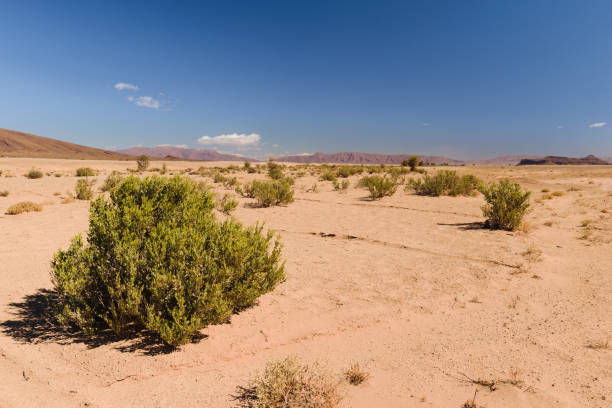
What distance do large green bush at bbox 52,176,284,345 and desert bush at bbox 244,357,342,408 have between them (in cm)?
105

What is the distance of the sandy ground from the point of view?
2965 millimetres

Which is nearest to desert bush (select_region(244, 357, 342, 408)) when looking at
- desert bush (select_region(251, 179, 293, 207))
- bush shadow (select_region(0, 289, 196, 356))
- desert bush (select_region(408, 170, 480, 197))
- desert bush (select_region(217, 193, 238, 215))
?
bush shadow (select_region(0, 289, 196, 356))

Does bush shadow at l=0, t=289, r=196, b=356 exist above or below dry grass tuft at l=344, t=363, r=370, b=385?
above

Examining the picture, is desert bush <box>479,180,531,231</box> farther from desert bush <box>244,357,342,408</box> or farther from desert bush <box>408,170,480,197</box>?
desert bush <box>244,357,342,408</box>

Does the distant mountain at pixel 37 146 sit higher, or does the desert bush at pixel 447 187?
the distant mountain at pixel 37 146

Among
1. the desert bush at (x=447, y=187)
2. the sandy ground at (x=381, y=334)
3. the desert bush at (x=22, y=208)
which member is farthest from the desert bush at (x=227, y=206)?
the desert bush at (x=447, y=187)

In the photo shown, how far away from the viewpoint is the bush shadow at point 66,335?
11.6ft

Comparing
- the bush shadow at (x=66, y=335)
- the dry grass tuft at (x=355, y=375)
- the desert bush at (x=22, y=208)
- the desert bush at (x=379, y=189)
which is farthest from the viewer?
the desert bush at (x=379, y=189)

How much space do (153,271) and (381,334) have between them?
113 inches

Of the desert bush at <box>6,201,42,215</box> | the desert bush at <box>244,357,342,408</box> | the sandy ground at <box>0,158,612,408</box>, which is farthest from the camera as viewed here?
the desert bush at <box>6,201,42,215</box>

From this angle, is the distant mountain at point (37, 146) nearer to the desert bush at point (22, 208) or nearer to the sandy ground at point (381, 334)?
the desert bush at point (22, 208)

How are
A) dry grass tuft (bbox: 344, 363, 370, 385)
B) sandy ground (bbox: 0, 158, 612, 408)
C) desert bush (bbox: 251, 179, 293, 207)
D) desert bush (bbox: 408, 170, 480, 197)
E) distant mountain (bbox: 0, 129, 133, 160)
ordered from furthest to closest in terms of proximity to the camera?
distant mountain (bbox: 0, 129, 133, 160) < desert bush (bbox: 408, 170, 480, 197) < desert bush (bbox: 251, 179, 293, 207) < dry grass tuft (bbox: 344, 363, 370, 385) < sandy ground (bbox: 0, 158, 612, 408)

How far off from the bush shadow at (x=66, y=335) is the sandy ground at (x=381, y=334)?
2 cm

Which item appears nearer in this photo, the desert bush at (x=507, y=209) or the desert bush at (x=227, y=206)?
the desert bush at (x=227, y=206)
